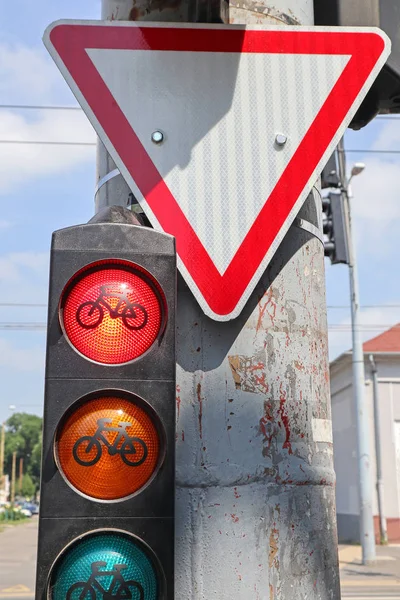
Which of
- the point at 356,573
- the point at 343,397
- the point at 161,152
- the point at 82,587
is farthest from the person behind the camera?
the point at 343,397

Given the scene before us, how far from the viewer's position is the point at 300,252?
1.79 m

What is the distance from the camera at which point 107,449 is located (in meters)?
1.17

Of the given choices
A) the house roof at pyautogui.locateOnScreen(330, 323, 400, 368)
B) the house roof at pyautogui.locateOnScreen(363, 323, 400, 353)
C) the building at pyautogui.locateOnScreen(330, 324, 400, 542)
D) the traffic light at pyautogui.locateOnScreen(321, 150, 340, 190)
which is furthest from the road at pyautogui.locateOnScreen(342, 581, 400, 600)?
the house roof at pyautogui.locateOnScreen(363, 323, 400, 353)

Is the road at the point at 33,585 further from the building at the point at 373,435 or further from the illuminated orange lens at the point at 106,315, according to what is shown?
the illuminated orange lens at the point at 106,315

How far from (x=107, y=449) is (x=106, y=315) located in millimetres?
224

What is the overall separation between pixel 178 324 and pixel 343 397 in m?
25.8

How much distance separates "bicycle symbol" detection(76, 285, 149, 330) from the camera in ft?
4.05

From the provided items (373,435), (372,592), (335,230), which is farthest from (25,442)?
(335,230)

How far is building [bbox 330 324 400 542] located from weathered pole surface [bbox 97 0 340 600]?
72.6 ft

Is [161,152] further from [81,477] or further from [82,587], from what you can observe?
[82,587]

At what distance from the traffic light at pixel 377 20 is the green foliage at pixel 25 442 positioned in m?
93.4

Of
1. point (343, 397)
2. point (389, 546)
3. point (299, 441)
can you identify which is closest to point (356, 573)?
point (389, 546)

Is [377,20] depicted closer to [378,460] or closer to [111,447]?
[111,447]

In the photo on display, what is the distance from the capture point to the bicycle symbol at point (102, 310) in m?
1.24
